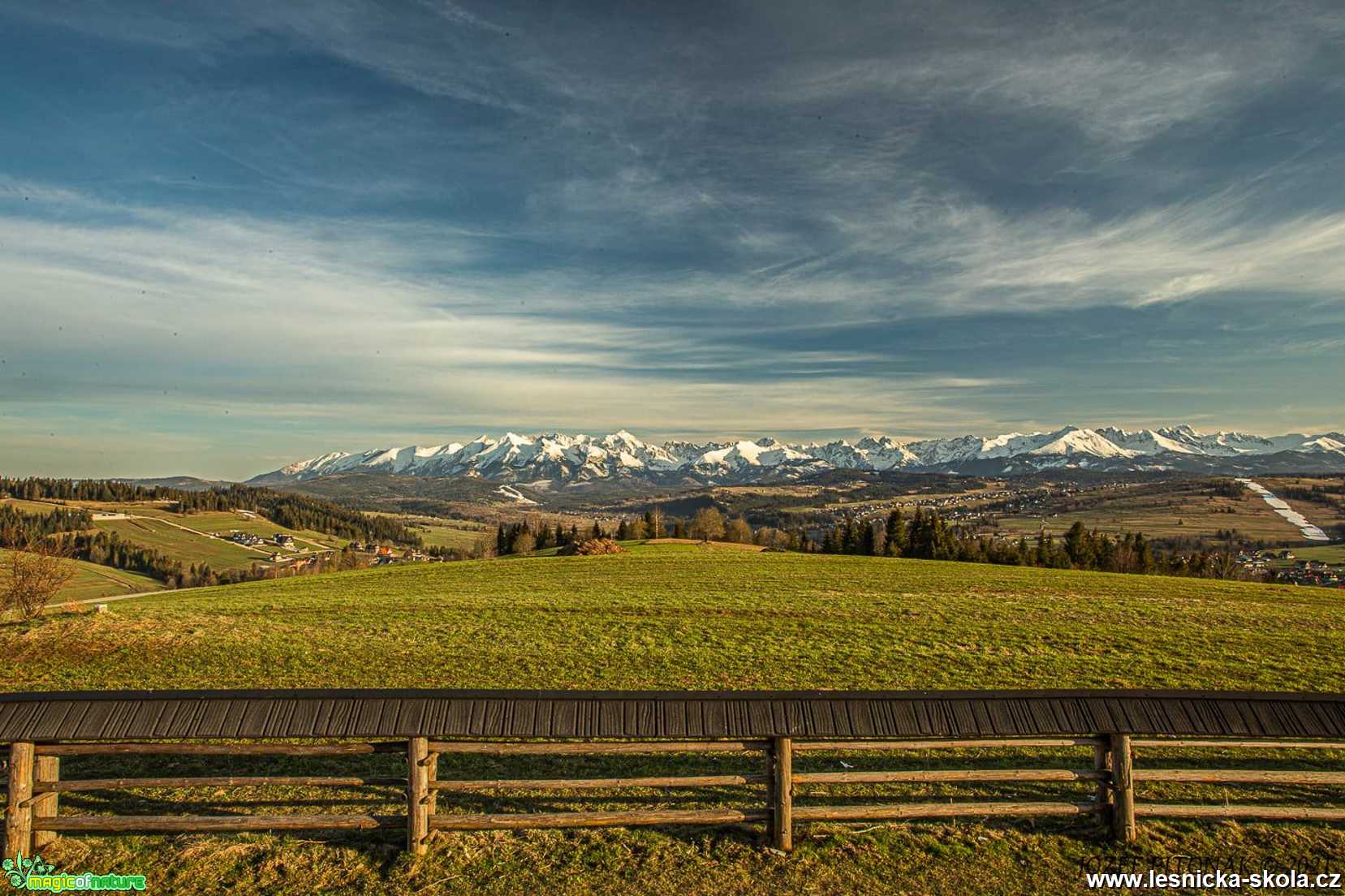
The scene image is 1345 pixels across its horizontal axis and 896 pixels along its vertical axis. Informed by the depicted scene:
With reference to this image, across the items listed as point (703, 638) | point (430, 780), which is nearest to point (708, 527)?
point (703, 638)

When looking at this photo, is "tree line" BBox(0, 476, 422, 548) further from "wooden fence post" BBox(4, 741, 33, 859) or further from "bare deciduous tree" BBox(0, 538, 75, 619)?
"wooden fence post" BBox(4, 741, 33, 859)

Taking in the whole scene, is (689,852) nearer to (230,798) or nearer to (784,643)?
(230,798)

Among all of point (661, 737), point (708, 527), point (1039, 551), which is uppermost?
point (661, 737)

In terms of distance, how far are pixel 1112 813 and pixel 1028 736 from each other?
5.54 ft

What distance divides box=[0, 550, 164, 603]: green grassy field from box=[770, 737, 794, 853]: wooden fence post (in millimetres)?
95067

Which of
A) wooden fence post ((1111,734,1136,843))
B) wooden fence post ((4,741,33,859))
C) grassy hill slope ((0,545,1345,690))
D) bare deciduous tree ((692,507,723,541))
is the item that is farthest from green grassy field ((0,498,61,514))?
wooden fence post ((1111,734,1136,843))

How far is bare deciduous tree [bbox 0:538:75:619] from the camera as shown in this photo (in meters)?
20.4

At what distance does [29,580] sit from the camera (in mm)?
20641

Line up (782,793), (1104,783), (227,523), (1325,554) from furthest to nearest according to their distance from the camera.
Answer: (227,523), (1325,554), (1104,783), (782,793)

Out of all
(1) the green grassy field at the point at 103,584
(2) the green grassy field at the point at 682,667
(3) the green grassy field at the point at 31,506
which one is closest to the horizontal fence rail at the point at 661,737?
(2) the green grassy field at the point at 682,667

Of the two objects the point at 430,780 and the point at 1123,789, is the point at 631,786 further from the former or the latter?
the point at 1123,789

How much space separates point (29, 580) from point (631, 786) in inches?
962

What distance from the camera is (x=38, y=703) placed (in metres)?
7.23

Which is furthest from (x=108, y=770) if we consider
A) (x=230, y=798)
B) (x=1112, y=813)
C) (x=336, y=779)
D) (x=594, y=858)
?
(x=1112, y=813)
